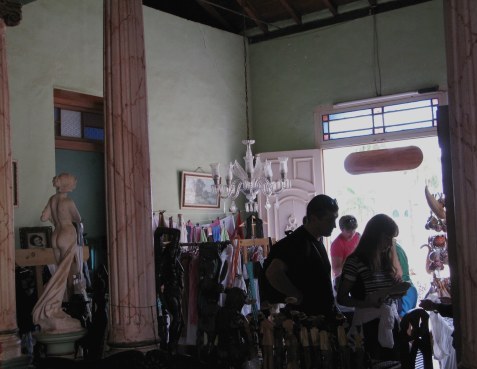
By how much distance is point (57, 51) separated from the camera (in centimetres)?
854

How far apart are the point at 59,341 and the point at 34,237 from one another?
3.33 meters

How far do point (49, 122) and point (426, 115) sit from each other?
569cm

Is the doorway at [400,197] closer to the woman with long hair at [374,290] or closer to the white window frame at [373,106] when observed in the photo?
the white window frame at [373,106]

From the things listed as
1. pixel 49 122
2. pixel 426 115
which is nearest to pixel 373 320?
pixel 49 122

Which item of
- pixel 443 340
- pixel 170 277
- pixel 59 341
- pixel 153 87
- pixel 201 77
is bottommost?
pixel 443 340

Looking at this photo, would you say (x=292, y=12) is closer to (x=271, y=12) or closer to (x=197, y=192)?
(x=271, y=12)

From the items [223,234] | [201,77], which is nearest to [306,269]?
[223,234]

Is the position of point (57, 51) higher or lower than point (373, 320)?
higher

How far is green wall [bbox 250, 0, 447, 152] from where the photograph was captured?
10258mm

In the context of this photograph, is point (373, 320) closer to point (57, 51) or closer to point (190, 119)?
point (57, 51)

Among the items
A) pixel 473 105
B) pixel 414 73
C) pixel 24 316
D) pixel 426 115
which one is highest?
pixel 414 73

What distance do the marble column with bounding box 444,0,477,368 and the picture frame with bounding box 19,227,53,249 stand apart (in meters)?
5.84

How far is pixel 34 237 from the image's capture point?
7750 mm

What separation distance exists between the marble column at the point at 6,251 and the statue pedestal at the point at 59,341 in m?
0.40
